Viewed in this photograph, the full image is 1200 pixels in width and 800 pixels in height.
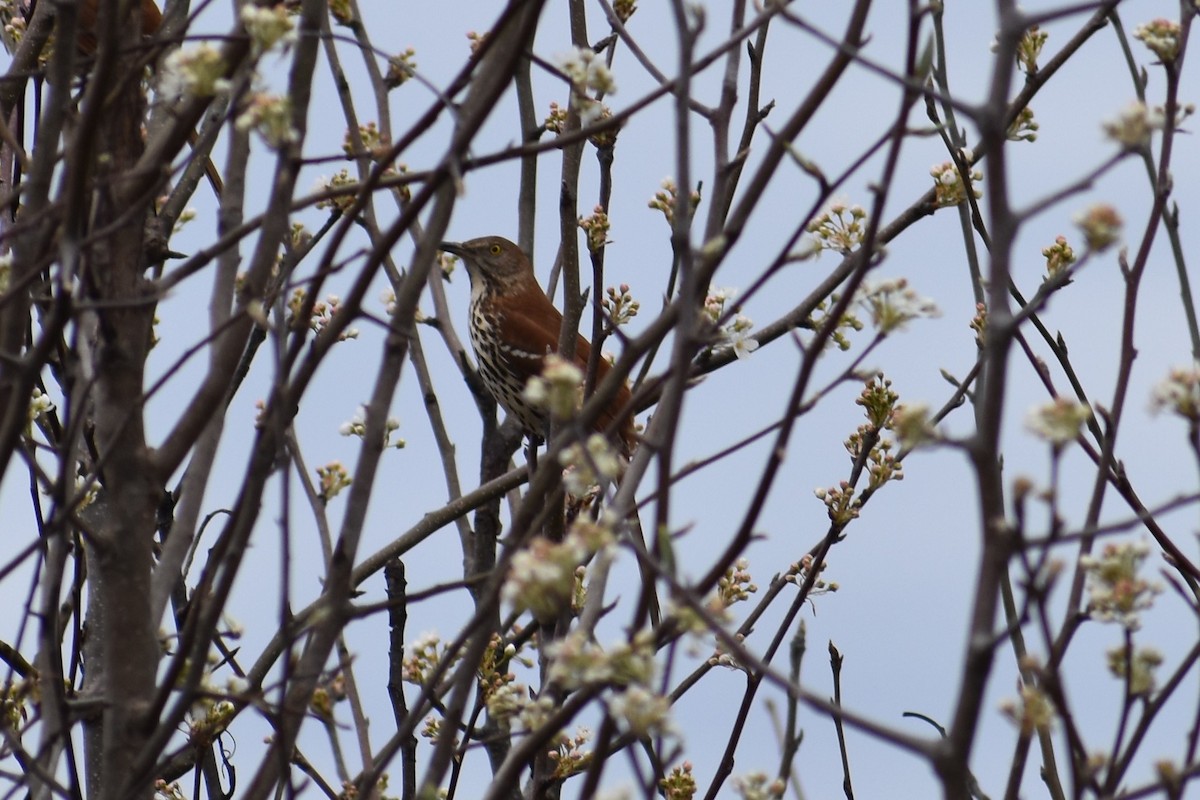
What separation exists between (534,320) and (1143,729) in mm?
4747

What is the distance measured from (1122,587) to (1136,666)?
15 centimetres

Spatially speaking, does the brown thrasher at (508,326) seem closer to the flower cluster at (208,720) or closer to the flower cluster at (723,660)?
the flower cluster at (723,660)

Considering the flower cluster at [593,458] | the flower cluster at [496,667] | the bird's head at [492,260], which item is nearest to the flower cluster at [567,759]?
the flower cluster at [496,667]

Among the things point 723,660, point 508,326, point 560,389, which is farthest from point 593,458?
point 508,326

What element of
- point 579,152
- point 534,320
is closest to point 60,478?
point 579,152

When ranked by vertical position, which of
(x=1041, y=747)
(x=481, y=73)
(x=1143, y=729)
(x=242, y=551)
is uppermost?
(x=481, y=73)

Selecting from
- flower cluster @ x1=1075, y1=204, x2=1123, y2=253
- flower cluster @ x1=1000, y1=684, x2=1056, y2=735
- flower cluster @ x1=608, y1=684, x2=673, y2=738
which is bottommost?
flower cluster @ x1=608, y1=684, x2=673, y2=738

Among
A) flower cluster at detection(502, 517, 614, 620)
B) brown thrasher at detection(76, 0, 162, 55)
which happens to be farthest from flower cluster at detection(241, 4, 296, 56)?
brown thrasher at detection(76, 0, 162, 55)

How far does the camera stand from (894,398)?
314 cm

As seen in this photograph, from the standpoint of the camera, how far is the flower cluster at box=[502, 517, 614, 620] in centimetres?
146

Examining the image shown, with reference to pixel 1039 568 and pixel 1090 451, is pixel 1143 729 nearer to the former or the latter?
pixel 1039 568

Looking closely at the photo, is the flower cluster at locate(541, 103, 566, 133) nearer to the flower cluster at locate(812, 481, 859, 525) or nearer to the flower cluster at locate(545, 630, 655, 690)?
the flower cluster at locate(812, 481, 859, 525)

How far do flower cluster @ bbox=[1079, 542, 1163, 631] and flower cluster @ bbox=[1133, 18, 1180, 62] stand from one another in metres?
0.90

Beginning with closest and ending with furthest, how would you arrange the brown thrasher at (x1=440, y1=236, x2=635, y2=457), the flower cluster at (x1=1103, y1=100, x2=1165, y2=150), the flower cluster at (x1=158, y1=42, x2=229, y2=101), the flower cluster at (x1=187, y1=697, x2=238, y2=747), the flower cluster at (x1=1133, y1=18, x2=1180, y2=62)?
the flower cluster at (x1=1103, y1=100, x2=1165, y2=150), the flower cluster at (x1=158, y1=42, x2=229, y2=101), the flower cluster at (x1=1133, y1=18, x2=1180, y2=62), the flower cluster at (x1=187, y1=697, x2=238, y2=747), the brown thrasher at (x1=440, y1=236, x2=635, y2=457)
